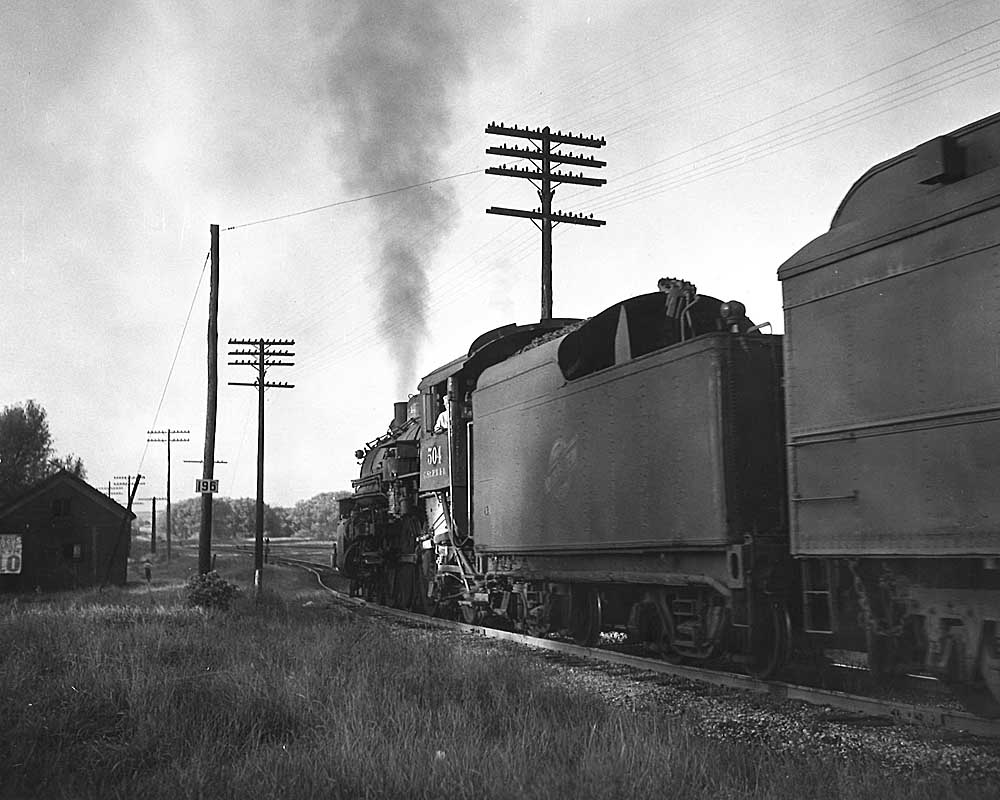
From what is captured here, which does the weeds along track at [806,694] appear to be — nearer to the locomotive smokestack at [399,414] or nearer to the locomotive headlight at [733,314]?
the locomotive headlight at [733,314]

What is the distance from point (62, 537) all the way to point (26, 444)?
1544 inches

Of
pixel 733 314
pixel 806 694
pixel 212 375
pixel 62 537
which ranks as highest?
pixel 212 375

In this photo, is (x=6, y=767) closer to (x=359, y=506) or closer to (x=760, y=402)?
(x=760, y=402)

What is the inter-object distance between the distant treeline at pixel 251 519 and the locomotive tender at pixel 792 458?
104267 millimetres

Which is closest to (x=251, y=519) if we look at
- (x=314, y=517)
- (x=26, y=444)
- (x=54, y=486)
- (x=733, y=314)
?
(x=314, y=517)

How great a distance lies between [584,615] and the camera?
10883 mm

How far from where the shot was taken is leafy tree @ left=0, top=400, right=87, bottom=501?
67938 mm

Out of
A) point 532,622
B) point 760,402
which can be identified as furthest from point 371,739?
point 532,622

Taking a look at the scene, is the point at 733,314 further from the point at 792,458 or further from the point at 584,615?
the point at 584,615

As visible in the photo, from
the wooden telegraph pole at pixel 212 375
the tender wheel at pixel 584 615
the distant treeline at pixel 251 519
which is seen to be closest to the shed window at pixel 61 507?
the wooden telegraph pole at pixel 212 375

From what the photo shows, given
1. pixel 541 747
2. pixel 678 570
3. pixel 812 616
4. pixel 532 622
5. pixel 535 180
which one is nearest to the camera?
pixel 541 747

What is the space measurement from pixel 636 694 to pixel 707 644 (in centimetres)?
114

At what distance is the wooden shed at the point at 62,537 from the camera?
1336 inches

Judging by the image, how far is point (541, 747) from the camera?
5.35 meters
